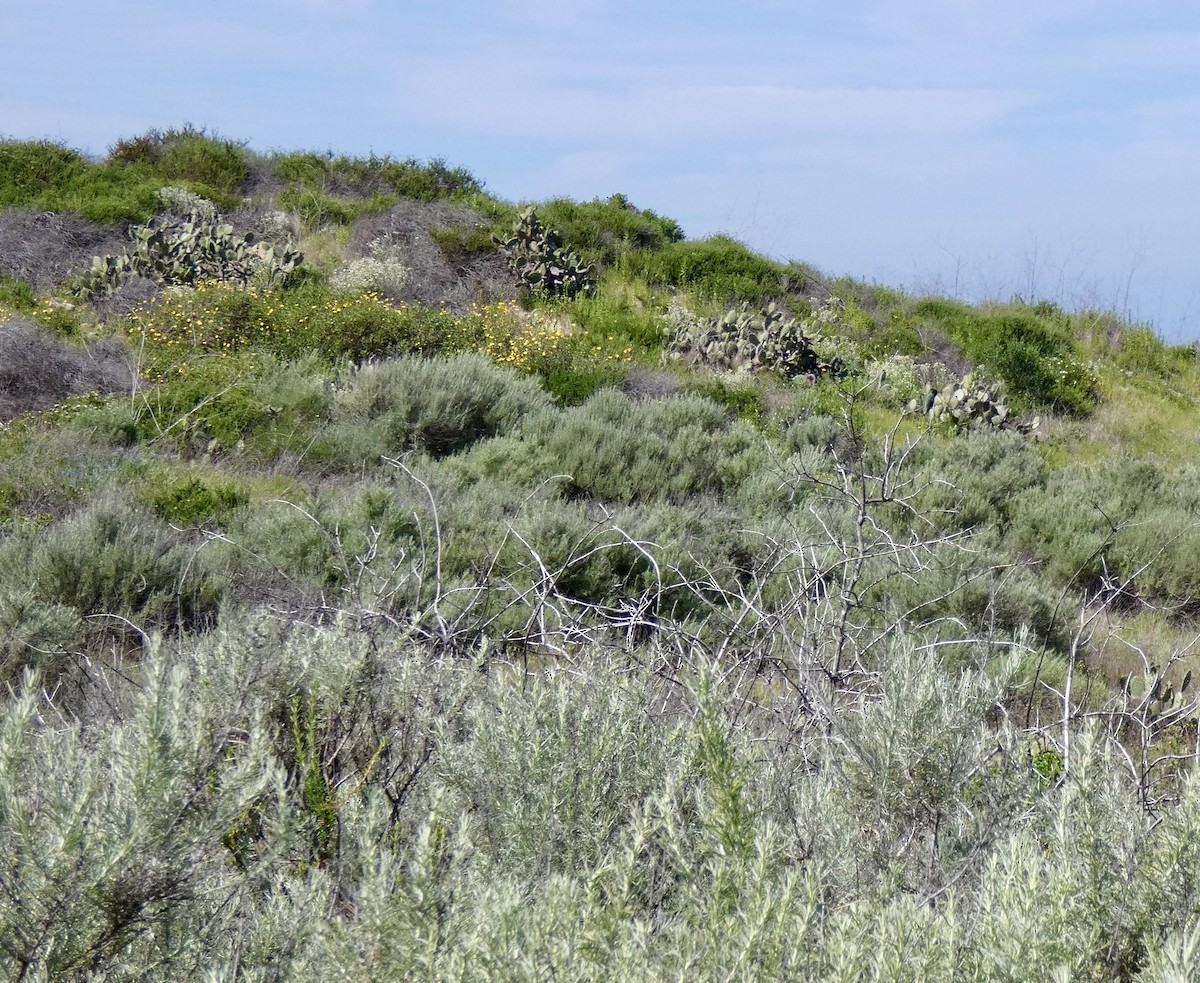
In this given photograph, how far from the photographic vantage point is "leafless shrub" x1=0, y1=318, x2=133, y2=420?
27.3ft

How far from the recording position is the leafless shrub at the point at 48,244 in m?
11.4

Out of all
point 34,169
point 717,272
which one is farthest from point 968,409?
point 34,169

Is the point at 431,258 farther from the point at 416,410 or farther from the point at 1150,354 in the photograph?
the point at 1150,354

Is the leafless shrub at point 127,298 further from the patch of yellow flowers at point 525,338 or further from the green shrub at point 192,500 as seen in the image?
the green shrub at point 192,500

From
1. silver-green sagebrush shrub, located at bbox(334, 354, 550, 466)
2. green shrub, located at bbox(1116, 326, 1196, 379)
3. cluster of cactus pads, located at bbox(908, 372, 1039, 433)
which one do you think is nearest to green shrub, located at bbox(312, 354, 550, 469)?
silver-green sagebrush shrub, located at bbox(334, 354, 550, 466)

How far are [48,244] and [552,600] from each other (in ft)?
31.5

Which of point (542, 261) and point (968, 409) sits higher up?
point (542, 261)

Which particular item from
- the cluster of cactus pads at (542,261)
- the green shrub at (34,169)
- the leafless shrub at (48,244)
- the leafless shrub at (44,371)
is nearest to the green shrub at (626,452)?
the leafless shrub at (44,371)

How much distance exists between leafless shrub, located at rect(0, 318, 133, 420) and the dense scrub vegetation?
5 cm

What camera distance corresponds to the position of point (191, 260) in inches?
462

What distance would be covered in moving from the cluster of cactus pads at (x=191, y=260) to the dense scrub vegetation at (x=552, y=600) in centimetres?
7

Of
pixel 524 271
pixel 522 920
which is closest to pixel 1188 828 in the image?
pixel 522 920

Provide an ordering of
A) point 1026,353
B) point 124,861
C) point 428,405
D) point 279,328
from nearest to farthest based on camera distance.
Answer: point 124,861 < point 428,405 < point 279,328 < point 1026,353

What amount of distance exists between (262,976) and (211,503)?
4.87 metres
